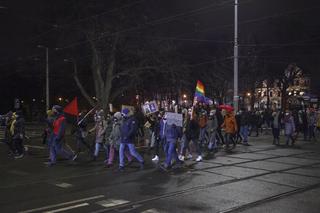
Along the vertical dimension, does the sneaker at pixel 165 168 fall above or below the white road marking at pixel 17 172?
above

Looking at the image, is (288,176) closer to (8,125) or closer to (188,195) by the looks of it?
(188,195)

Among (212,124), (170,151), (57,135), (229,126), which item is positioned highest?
(212,124)

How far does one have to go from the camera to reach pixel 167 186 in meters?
9.12

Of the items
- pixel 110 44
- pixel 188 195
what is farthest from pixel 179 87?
pixel 188 195

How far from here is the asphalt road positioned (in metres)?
7.39

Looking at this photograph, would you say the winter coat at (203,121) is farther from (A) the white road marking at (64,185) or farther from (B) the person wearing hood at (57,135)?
(A) the white road marking at (64,185)

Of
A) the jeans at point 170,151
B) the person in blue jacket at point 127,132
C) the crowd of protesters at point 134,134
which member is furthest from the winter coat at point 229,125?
the person in blue jacket at point 127,132


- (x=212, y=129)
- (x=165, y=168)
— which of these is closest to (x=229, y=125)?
(x=212, y=129)

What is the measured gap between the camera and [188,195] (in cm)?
822

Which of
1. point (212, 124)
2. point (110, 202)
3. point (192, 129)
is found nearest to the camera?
point (110, 202)

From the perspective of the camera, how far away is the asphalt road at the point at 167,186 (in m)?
7.39

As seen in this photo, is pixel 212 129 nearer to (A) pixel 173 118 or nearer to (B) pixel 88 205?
(A) pixel 173 118

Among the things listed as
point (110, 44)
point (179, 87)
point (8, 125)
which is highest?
point (110, 44)

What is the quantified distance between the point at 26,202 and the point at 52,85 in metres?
45.9
